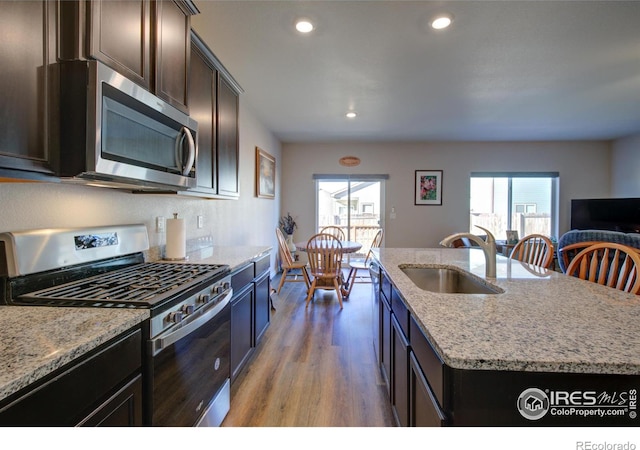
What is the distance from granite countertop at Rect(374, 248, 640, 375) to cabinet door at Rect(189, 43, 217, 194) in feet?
4.69

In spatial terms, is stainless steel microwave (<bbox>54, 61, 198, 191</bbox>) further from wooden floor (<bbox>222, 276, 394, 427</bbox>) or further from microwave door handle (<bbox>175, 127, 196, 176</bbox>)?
wooden floor (<bbox>222, 276, 394, 427</bbox>)

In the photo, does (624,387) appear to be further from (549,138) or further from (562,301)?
(549,138)

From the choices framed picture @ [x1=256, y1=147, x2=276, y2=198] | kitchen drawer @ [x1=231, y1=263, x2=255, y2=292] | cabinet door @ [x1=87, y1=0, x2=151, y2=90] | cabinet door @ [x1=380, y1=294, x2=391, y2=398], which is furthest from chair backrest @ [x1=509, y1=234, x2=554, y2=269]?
framed picture @ [x1=256, y1=147, x2=276, y2=198]

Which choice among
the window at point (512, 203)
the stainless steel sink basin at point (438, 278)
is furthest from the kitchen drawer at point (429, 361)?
the window at point (512, 203)

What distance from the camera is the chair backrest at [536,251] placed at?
2.02m

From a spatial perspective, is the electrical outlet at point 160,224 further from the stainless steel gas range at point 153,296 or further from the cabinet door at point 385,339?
the cabinet door at point 385,339

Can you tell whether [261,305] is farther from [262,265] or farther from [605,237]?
[605,237]

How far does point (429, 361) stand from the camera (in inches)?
36.4

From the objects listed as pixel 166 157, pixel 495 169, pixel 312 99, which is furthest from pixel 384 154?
pixel 166 157

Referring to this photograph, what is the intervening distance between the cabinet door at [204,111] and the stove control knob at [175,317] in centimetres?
89

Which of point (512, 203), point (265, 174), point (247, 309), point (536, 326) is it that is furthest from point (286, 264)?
point (512, 203)

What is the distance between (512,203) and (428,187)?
65.4 inches

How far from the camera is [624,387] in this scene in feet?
2.28

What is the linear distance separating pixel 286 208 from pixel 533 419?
5.33 metres
